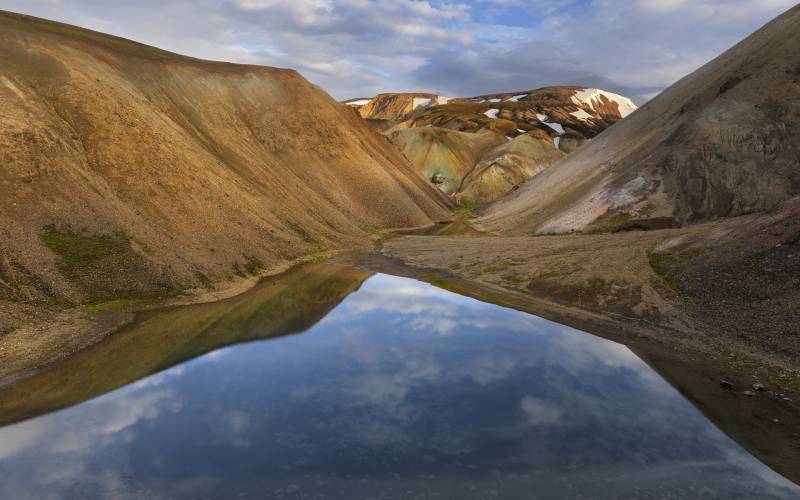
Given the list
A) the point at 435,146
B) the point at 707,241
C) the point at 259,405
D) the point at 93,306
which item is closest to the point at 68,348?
the point at 93,306

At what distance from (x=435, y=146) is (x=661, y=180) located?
82.0 metres

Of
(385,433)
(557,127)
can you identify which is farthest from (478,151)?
(385,433)

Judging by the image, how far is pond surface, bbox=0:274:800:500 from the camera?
40.9 ft

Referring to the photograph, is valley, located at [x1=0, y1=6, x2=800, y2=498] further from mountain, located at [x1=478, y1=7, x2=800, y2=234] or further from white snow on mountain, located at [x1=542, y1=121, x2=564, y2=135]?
white snow on mountain, located at [x1=542, y1=121, x2=564, y2=135]

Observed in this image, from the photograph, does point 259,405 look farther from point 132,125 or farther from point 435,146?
point 435,146

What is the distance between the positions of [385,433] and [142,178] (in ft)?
91.9

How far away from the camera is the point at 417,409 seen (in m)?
16.4

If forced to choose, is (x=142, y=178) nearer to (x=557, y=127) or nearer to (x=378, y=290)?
(x=378, y=290)

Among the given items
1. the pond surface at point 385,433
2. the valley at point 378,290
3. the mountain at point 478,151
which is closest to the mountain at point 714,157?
the valley at point 378,290

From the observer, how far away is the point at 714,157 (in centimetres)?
4331

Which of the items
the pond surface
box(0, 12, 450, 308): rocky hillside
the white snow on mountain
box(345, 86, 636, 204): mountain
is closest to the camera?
the pond surface

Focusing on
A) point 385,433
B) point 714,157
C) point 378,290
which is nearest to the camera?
point 385,433

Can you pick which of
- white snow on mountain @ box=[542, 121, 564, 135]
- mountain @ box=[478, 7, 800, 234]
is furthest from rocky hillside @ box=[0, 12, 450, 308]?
white snow on mountain @ box=[542, 121, 564, 135]

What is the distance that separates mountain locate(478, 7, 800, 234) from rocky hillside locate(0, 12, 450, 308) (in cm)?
2267
